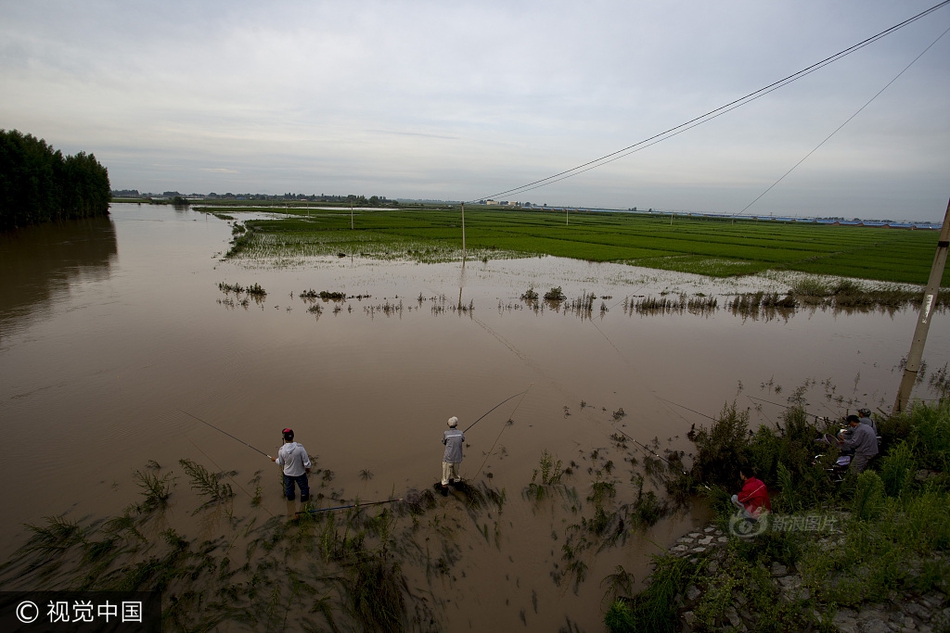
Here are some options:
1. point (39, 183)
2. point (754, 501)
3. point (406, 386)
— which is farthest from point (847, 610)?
point (39, 183)

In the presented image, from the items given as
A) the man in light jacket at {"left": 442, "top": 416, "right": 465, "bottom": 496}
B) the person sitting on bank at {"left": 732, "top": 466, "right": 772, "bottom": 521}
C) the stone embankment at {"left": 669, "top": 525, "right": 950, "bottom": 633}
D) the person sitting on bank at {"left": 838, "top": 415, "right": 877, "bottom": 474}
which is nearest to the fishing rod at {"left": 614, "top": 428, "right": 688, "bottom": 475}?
the person sitting on bank at {"left": 732, "top": 466, "right": 772, "bottom": 521}

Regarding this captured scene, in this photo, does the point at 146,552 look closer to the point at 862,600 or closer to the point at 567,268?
the point at 862,600

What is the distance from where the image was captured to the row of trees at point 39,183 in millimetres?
31453

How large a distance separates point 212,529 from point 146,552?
23.8 inches

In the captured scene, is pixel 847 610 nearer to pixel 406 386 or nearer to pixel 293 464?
pixel 293 464

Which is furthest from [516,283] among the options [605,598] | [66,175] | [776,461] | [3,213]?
[66,175]

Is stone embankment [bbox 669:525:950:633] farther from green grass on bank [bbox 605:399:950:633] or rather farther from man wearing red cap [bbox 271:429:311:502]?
man wearing red cap [bbox 271:429:311:502]

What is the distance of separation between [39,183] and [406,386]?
4611 centimetres

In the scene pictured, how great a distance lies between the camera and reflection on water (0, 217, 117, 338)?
13750mm

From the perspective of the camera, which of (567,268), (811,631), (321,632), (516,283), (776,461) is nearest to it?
(811,631)

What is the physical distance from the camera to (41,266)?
20922 mm

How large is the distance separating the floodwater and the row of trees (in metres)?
22.6

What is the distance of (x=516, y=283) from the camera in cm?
2152

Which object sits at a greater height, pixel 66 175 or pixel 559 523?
pixel 66 175
